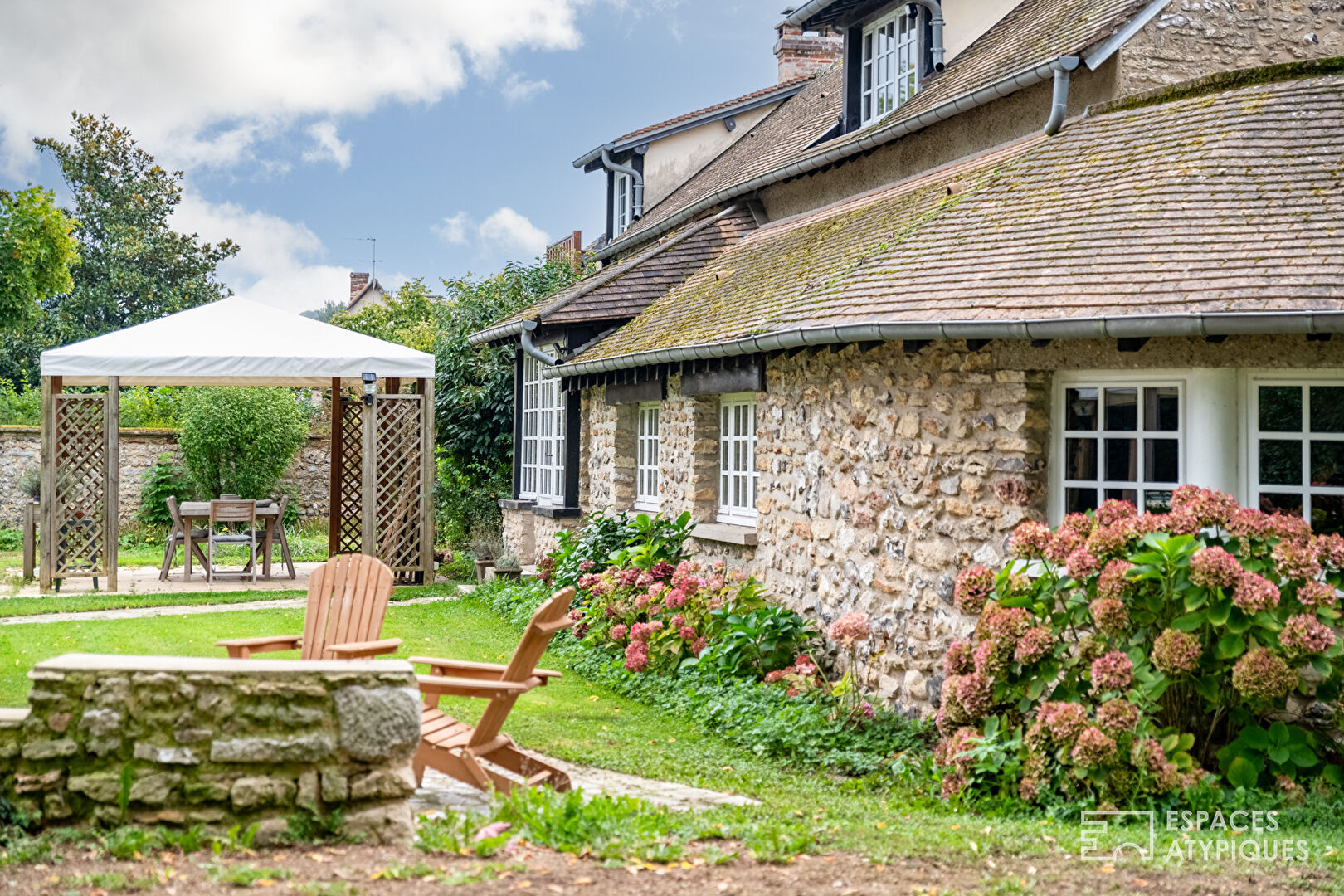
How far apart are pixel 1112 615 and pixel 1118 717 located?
0.45 m

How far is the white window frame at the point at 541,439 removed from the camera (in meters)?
14.3

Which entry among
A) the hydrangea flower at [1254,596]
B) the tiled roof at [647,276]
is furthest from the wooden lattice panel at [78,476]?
the hydrangea flower at [1254,596]

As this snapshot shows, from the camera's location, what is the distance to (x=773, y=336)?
7.75 m

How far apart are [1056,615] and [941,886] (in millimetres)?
2144

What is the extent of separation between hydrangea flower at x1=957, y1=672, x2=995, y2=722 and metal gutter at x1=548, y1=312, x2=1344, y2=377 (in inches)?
71.3

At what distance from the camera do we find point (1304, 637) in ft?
16.5

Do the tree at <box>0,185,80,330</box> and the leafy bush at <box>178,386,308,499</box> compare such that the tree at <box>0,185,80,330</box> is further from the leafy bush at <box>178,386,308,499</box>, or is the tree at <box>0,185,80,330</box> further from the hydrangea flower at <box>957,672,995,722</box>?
the hydrangea flower at <box>957,672,995,722</box>

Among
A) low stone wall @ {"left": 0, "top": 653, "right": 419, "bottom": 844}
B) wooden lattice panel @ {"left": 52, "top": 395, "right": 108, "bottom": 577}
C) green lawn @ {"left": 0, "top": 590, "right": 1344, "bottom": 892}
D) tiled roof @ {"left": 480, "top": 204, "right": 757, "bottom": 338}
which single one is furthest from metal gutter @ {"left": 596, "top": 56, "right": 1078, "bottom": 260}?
wooden lattice panel @ {"left": 52, "top": 395, "right": 108, "bottom": 577}

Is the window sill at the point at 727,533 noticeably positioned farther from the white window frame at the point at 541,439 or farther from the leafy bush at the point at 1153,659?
the white window frame at the point at 541,439

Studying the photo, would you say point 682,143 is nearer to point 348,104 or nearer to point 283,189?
point 348,104

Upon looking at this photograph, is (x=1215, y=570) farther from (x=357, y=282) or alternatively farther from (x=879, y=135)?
(x=357, y=282)

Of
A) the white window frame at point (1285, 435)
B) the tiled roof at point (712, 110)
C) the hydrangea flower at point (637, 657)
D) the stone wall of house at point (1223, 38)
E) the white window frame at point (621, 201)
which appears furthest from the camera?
the white window frame at point (621, 201)

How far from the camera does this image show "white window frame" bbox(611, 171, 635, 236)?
18547 millimetres

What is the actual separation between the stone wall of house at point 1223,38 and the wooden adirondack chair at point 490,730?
587 cm
